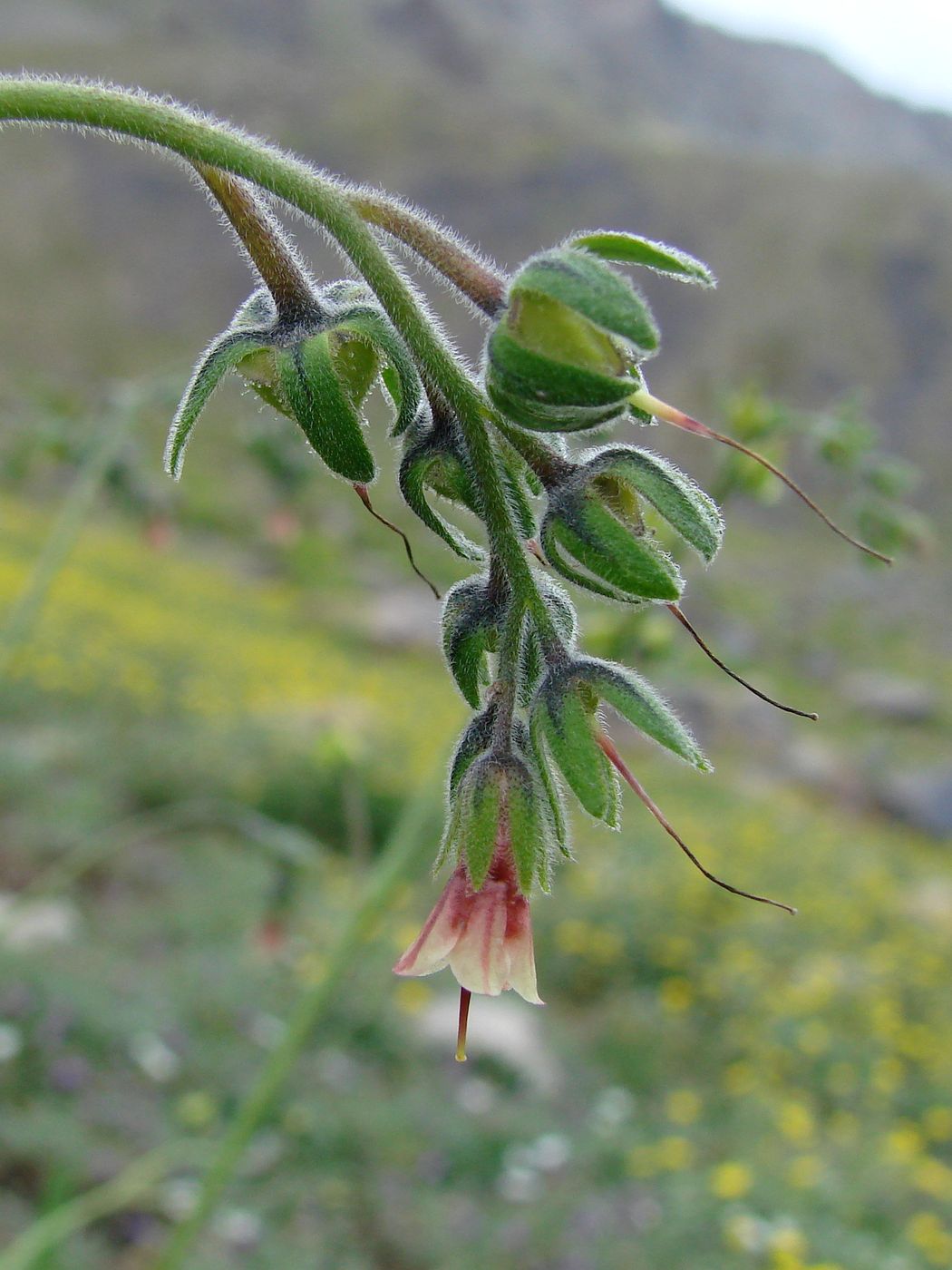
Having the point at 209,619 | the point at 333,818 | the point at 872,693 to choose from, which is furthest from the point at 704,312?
the point at 333,818

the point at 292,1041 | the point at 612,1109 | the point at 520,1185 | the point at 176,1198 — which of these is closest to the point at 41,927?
the point at 176,1198

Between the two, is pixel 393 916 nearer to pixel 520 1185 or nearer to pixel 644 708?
pixel 520 1185

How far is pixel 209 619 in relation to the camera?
17.4 meters

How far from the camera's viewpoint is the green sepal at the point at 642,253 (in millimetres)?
899

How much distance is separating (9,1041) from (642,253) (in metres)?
5.19

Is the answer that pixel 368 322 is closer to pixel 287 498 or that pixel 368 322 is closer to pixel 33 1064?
pixel 287 498

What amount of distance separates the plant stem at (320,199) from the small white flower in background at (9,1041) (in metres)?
4.79

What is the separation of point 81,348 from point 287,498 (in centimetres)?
5587

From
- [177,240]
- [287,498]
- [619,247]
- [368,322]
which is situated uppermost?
[619,247]

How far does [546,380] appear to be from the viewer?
0.85 m

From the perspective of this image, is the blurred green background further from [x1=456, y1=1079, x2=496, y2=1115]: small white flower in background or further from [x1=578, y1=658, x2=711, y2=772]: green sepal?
[x1=578, y1=658, x2=711, y2=772]: green sepal

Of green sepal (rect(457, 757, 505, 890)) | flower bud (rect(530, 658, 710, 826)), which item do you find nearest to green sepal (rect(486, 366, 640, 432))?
flower bud (rect(530, 658, 710, 826))

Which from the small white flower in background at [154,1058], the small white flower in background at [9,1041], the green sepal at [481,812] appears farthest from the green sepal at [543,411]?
the small white flower in background at [154,1058]

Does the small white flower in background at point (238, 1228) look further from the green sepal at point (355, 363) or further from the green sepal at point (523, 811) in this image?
the green sepal at point (355, 363)
